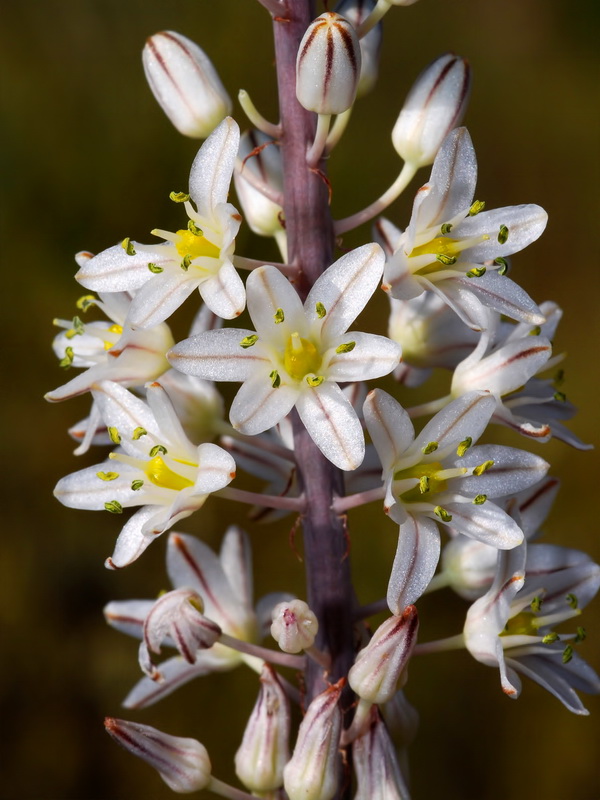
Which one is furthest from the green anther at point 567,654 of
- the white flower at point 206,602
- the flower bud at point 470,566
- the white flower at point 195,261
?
the white flower at point 195,261

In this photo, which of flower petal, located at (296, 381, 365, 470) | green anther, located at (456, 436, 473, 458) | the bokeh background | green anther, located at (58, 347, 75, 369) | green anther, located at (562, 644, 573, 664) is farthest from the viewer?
the bokeh background

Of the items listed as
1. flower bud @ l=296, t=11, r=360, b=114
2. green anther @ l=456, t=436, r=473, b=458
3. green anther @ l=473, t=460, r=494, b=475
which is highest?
flower bud @ l=296, t=11, r=360, b=114

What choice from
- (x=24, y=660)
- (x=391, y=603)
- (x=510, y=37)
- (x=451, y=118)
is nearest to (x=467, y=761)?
(x=24, y=660)

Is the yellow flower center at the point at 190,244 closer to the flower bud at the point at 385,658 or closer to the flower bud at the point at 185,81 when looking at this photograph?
the flower bud at the point at 185,81

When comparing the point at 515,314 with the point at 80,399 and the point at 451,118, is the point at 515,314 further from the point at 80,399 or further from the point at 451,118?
the point at 80,399

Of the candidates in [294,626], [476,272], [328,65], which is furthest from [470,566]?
[328,65]

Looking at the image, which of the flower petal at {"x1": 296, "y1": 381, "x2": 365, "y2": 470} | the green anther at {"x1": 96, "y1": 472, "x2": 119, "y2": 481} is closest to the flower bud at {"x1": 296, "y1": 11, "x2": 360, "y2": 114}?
the flower petal at {"x1": 296, "y1": 381, "x2": 365, "y2": 470}

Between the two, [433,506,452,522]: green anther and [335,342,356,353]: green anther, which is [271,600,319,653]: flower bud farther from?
[335,342,356,353]: green anther
